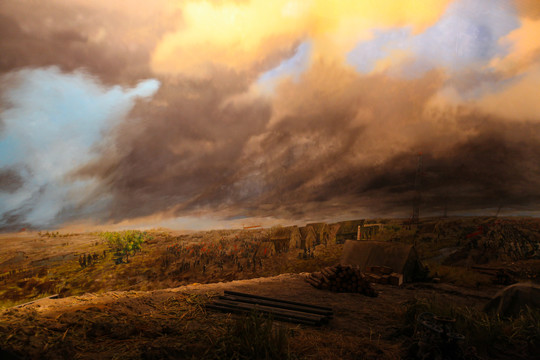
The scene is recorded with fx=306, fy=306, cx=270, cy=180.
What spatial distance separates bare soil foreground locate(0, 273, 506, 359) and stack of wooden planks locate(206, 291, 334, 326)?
16 centimetres

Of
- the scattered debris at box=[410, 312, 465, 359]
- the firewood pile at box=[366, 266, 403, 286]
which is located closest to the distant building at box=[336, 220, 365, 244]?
the firewood pile at box=[366, 266, 403, 286]

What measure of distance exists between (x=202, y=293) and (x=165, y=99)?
17.4ft

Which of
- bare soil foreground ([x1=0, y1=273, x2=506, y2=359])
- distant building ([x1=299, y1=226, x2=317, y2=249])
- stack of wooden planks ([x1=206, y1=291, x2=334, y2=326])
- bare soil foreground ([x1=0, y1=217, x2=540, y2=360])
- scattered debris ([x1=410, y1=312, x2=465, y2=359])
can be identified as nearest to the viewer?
scattered debris ([x1=410, y1=312, x2=465, y2=359])

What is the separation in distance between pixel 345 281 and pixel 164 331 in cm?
457

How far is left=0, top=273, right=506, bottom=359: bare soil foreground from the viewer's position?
3.15m

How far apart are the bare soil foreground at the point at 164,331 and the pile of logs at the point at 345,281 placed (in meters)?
0.83

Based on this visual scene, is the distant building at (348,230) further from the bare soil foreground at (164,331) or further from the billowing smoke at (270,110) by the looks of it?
the bare soil foreground at (164,331)

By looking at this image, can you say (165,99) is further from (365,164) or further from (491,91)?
(491,91)

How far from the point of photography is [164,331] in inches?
155

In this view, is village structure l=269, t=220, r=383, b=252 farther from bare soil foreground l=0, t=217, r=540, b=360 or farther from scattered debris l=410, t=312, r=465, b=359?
scattered debris l=410, t=312, r=465, b=359

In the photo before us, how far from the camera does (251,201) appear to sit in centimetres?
999

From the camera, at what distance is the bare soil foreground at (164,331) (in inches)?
124

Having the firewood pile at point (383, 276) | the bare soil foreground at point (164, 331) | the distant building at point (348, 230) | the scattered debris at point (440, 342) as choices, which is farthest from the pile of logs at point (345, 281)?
the scattered debris at point (440, 342)

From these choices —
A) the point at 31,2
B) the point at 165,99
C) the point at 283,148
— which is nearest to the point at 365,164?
the point at 283,148
